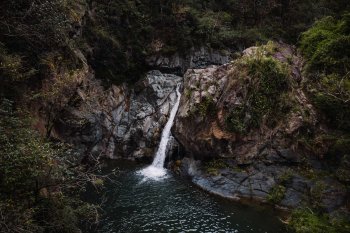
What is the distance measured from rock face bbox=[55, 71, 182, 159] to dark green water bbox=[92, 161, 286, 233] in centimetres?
587

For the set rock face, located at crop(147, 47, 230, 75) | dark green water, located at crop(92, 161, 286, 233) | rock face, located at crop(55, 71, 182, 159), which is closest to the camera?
dark green water, located at crop(92, 161, 286, 233)

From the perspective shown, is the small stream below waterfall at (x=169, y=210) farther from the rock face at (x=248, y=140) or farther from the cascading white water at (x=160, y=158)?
the rock face at (x=248, y=140)

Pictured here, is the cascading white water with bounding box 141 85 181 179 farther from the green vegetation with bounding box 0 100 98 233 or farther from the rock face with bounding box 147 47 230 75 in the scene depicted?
the green vegetation with bounding box 0 100 98 233

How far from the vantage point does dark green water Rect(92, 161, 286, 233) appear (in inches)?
720

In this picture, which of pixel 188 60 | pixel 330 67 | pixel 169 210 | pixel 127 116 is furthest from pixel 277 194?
pixel 188 60

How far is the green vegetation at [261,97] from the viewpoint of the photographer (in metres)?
25.0

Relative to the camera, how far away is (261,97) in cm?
2522

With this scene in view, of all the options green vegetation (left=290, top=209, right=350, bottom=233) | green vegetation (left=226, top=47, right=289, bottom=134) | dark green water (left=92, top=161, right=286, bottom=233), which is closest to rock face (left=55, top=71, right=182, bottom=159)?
dark green water (left=92, top=161, right=286, bottom=233)

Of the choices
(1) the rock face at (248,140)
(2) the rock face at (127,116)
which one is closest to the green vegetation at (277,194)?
(1) the rock face at (248,140)

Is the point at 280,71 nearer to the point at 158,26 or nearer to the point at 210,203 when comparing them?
the point at 210,203

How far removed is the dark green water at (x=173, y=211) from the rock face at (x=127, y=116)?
587cm

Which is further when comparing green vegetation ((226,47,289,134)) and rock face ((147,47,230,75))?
rock face ((147,47,230,75))

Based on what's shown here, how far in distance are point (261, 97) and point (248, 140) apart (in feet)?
11.6

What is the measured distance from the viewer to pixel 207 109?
26.3 m
